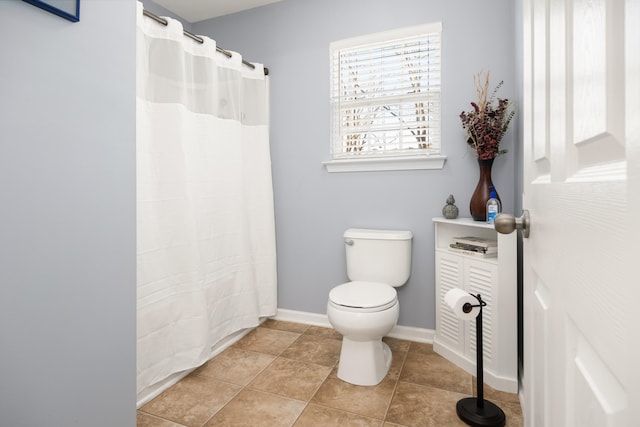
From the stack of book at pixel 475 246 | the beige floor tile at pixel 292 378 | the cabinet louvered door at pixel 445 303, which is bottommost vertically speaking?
the beige floor tile at pixel 292 378

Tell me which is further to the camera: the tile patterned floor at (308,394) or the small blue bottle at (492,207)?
the small blue bottle at (492,207)

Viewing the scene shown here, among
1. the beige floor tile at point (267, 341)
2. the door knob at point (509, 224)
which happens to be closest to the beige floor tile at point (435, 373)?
the beige floor tile at point (267, 341)

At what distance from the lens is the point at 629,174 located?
271 mm

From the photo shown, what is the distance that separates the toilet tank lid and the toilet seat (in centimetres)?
33

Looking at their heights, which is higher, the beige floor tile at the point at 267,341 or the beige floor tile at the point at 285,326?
the beige floor tile at the point at 285,326

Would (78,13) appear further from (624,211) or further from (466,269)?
(466,269)

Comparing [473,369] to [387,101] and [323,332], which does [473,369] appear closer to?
[323,332]

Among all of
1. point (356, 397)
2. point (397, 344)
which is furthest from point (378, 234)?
point (356, 397)

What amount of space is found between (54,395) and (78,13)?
3.53 feet

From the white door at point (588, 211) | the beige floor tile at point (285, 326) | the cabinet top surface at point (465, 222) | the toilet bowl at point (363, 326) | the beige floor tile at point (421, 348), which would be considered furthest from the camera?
the beige floor tile at point (285, 326)

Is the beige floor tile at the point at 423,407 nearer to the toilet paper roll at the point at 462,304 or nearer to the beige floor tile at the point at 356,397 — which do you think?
the beige floor tile at the point at 356,397

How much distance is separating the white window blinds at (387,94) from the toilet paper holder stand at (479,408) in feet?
3.84

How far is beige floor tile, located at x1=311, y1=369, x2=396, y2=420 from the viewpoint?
5.30 ft

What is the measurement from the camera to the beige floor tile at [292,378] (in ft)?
5.80
